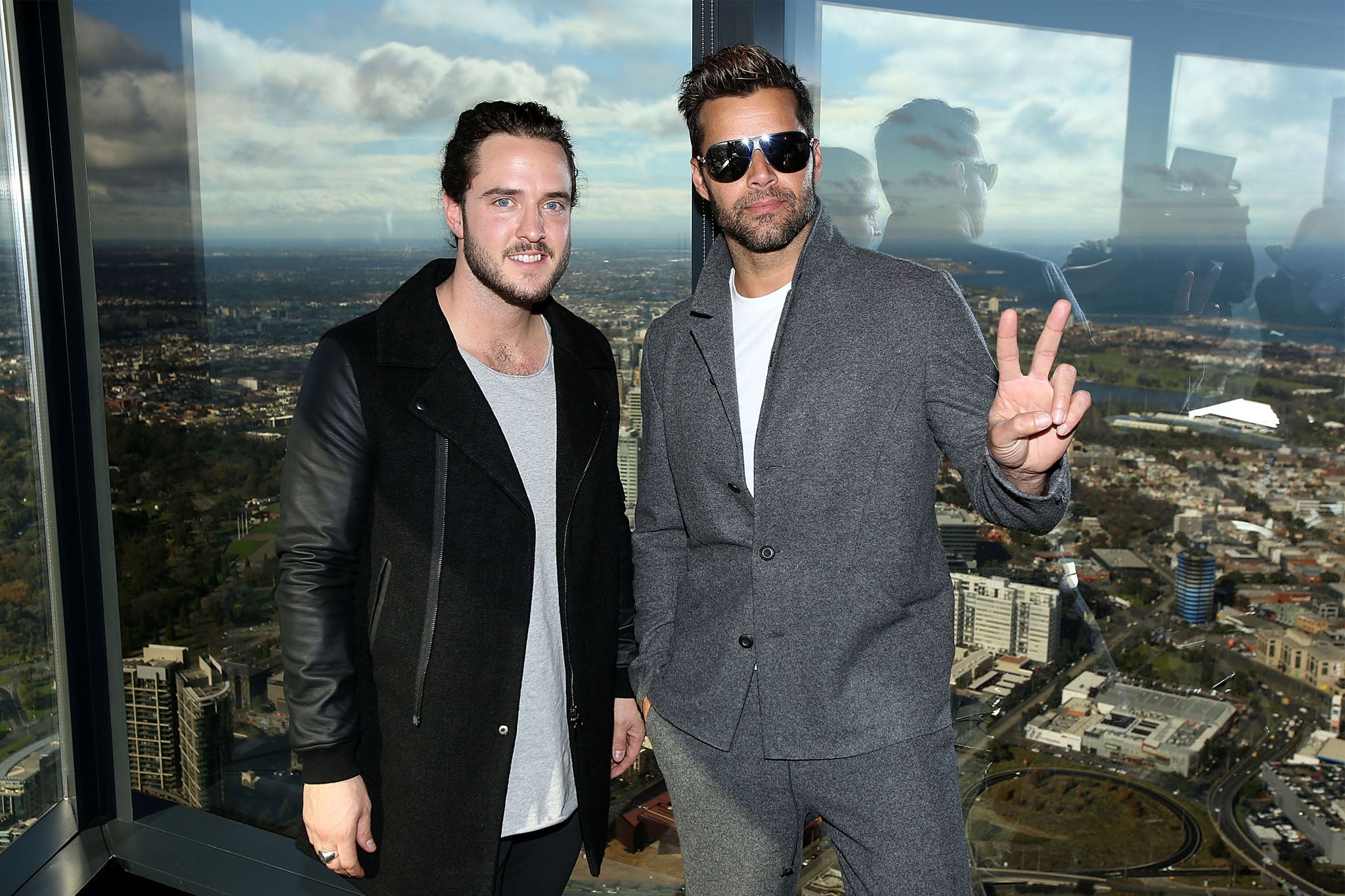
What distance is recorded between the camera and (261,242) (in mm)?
2844

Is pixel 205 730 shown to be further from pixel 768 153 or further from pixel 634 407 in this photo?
pixel 768 153

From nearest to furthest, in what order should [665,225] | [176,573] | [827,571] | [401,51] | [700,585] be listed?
[827,571]
[700,585]
[665,225]
[401,51]
[176,573]

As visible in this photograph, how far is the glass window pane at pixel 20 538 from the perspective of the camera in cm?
269

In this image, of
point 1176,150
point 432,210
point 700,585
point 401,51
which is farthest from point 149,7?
point 1176,150

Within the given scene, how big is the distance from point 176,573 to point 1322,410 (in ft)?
9.83

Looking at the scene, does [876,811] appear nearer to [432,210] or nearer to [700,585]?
[700,585]

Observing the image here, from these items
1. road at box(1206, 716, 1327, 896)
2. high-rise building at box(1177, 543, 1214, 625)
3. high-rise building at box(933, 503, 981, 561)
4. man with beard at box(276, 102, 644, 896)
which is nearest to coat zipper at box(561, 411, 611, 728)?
man with beard at box(276, 102, 644, 896)

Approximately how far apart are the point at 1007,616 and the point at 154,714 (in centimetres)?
251

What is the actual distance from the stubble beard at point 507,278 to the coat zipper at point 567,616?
0.30m

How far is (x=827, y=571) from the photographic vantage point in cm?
157

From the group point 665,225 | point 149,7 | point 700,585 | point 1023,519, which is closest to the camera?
point 1023,519

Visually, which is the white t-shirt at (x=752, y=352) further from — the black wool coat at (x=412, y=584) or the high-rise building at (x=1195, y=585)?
the high-rise building at (x=1195, y=585)

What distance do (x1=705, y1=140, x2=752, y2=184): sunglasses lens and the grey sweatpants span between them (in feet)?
2.79

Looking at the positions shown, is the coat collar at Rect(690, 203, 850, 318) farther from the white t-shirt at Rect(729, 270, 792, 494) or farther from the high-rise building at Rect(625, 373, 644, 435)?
the high-rise building at Rect(625, 373, 644, 435)
